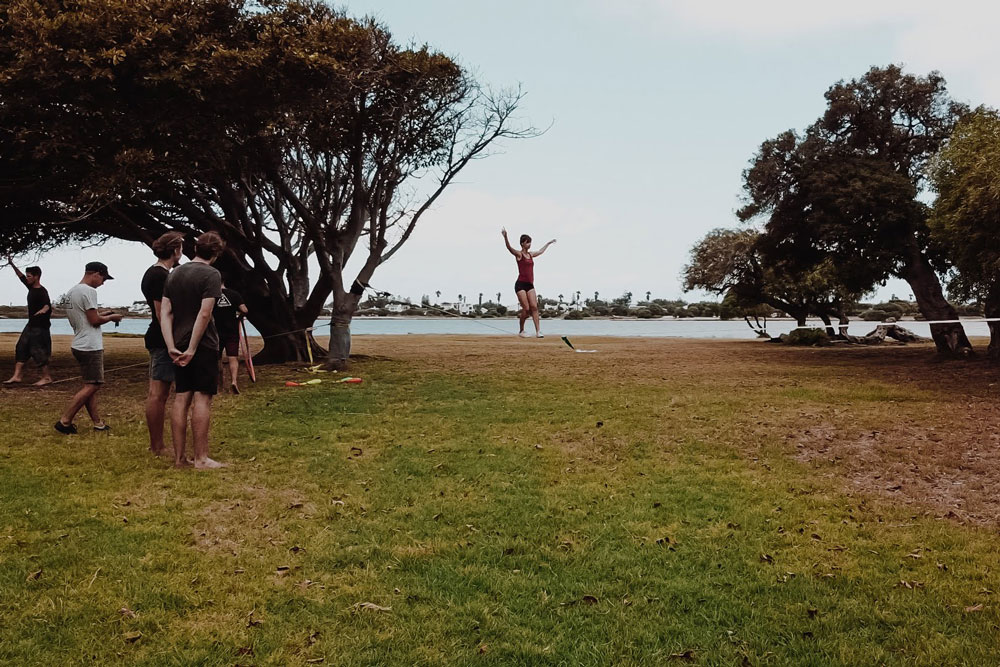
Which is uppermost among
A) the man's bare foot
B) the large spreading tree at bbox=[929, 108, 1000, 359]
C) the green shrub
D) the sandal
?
the large spreading tree at bbox=[929, 108, 1000, 359]

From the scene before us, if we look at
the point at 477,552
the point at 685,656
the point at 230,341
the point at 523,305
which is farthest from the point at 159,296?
the point at 523,305

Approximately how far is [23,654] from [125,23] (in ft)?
37.5

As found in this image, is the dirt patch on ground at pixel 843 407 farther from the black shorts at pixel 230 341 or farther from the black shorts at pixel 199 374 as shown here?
the black shorts at pixel 230 341

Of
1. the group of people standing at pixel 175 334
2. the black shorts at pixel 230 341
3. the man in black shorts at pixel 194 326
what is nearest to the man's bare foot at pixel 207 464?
the group of people standing at pixel 175 334

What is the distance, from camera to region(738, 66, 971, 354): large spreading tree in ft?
75.5

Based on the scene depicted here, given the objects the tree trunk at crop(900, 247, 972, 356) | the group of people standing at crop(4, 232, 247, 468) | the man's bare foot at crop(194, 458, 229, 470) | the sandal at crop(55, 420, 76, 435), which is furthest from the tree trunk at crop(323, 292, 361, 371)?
the tree trunk at crop(900, 247, 972, 356)

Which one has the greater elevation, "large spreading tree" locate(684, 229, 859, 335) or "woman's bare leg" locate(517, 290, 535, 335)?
"large spreading tree" locate(684, 229, 859, 335)

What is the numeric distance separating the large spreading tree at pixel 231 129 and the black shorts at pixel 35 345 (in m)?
2.32

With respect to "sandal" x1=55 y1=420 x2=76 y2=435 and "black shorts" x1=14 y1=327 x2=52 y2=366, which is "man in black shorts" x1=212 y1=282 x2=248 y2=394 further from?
"black shorts" x1=14 y1=327 x2=52 y2=366

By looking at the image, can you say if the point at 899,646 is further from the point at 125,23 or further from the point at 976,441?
the point at 125,23

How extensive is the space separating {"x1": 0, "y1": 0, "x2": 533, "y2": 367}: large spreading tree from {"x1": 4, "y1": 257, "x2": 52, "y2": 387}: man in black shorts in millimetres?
1761

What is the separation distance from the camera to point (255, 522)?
228 inches

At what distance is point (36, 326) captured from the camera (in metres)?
12.9

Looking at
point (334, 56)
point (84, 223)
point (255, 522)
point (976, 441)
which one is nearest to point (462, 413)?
point (255, 522)
